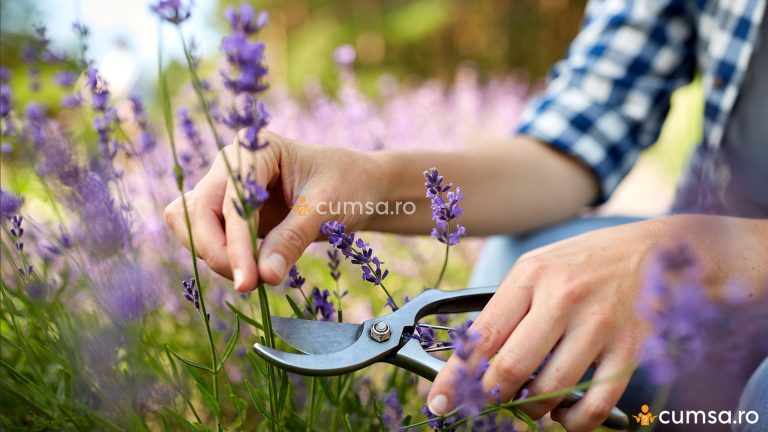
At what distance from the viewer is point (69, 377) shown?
1.03 metres

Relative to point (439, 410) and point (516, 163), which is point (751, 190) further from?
point (439, 410)

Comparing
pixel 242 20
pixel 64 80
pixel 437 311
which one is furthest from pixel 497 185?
pixel 64 80

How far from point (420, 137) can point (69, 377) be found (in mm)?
2508

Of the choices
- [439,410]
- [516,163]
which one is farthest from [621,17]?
[439,410]

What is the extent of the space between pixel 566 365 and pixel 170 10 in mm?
668

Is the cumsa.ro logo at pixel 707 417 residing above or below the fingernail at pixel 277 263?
below

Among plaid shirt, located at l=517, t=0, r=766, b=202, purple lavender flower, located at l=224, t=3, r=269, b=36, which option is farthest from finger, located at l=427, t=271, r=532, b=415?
plaid shirt, located at l=517, t=0, r=766, b=202

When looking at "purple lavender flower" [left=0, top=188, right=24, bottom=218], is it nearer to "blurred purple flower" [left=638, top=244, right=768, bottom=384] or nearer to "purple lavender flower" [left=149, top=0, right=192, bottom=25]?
"purple lavender flower" [left=149, top=0, right=192, bottom=25]

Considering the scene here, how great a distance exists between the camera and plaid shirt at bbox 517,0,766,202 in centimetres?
176

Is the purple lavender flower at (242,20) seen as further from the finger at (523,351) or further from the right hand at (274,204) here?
the finger at (523,351)

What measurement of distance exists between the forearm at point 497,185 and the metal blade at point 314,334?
331 mm

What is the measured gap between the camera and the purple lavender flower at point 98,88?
1.11 meters

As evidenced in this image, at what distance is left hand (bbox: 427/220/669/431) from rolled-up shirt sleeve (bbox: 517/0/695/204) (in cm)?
86

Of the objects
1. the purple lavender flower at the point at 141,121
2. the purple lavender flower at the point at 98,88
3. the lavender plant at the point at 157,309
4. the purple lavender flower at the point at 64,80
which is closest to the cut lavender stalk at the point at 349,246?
the lavender plant at the point at 157,309
